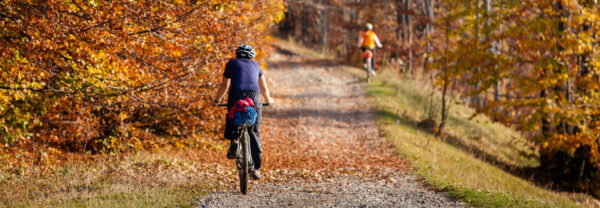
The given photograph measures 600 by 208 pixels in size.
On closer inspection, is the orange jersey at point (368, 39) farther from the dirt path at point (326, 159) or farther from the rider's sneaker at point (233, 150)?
the rider's sneaker at point (233, 150)

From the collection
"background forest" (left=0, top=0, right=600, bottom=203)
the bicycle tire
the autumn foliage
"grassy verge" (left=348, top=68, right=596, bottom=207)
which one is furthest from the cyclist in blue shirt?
"grassy verge" (left=348, top=68, right=596, bottom=207)

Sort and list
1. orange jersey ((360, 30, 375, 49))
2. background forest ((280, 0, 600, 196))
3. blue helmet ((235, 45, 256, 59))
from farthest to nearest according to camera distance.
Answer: orange jersey ((360, 30, 375, 49))
background forest ((280, 0, 600, 196))
blue helmet ((235, 45, 256, 59))

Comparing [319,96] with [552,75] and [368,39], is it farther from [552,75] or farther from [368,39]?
[552,75]

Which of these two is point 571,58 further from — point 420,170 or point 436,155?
point 420,170

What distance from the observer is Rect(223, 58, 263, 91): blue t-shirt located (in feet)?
24.7

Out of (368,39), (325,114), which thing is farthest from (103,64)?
(368,39)

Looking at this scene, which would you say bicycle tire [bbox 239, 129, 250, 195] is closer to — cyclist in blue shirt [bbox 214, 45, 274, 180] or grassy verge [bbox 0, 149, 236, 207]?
cyclist in blue shirt [bbox 214, 45, 274, 180]

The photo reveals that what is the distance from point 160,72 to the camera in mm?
9789

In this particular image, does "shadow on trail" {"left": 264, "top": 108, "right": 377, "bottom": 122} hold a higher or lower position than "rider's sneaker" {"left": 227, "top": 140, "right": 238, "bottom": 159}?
lower

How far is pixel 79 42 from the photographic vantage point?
7922 millimetres

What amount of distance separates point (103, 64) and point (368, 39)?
13027 millimetres

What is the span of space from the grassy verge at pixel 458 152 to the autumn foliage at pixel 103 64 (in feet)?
14.4

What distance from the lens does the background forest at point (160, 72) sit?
306 inches

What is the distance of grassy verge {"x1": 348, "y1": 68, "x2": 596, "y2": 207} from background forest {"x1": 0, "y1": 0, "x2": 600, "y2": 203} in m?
1.18
